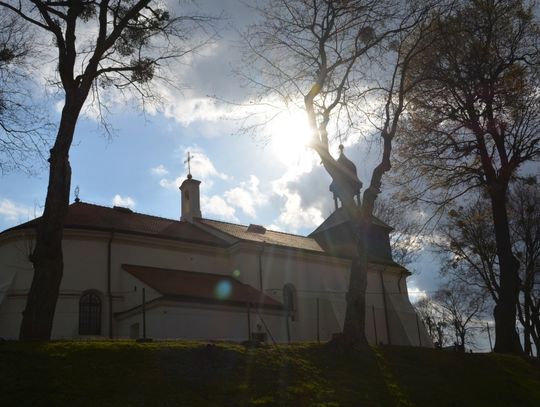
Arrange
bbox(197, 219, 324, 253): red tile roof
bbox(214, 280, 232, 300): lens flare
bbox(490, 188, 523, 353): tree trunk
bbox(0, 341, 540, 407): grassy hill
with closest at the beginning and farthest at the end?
bbox(0, 341, 540, 407): grassy hill → bbox(490, 188, 523, 353): tree trunk → bbox(214, 280, 232, 300): lens flare → bbox(197, 219, 324, 253): red tile roof

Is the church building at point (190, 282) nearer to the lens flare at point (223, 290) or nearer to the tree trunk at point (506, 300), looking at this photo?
the lens flare at point (223, 290)

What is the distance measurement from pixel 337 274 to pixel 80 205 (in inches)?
552

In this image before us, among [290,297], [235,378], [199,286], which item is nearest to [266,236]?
[290,297]

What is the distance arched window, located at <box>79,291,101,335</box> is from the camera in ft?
77.5

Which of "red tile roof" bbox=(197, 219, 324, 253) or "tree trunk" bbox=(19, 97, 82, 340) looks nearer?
"tree trunk" bbox=(19, 97, 82, 340)

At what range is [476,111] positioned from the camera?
22.8 meters

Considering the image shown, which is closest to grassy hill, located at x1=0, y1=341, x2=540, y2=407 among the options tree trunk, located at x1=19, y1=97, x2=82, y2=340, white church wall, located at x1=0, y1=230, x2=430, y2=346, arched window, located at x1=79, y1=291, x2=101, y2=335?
tree trunk, located at x1=19, y1=97, x2=82, y2=340

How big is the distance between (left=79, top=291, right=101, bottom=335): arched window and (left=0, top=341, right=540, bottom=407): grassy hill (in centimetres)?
1141

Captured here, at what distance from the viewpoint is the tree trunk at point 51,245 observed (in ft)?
44.3

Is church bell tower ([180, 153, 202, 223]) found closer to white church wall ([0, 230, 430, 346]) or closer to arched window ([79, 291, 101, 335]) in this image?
white church wall ([0, 230, 430, 346])

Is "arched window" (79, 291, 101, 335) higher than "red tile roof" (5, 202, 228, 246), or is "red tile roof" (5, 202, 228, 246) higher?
"red tile roof" (5, 202, 228, 246)

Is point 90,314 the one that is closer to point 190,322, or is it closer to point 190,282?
point 190,282

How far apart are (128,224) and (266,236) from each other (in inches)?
330

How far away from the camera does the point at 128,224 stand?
2722 cm
